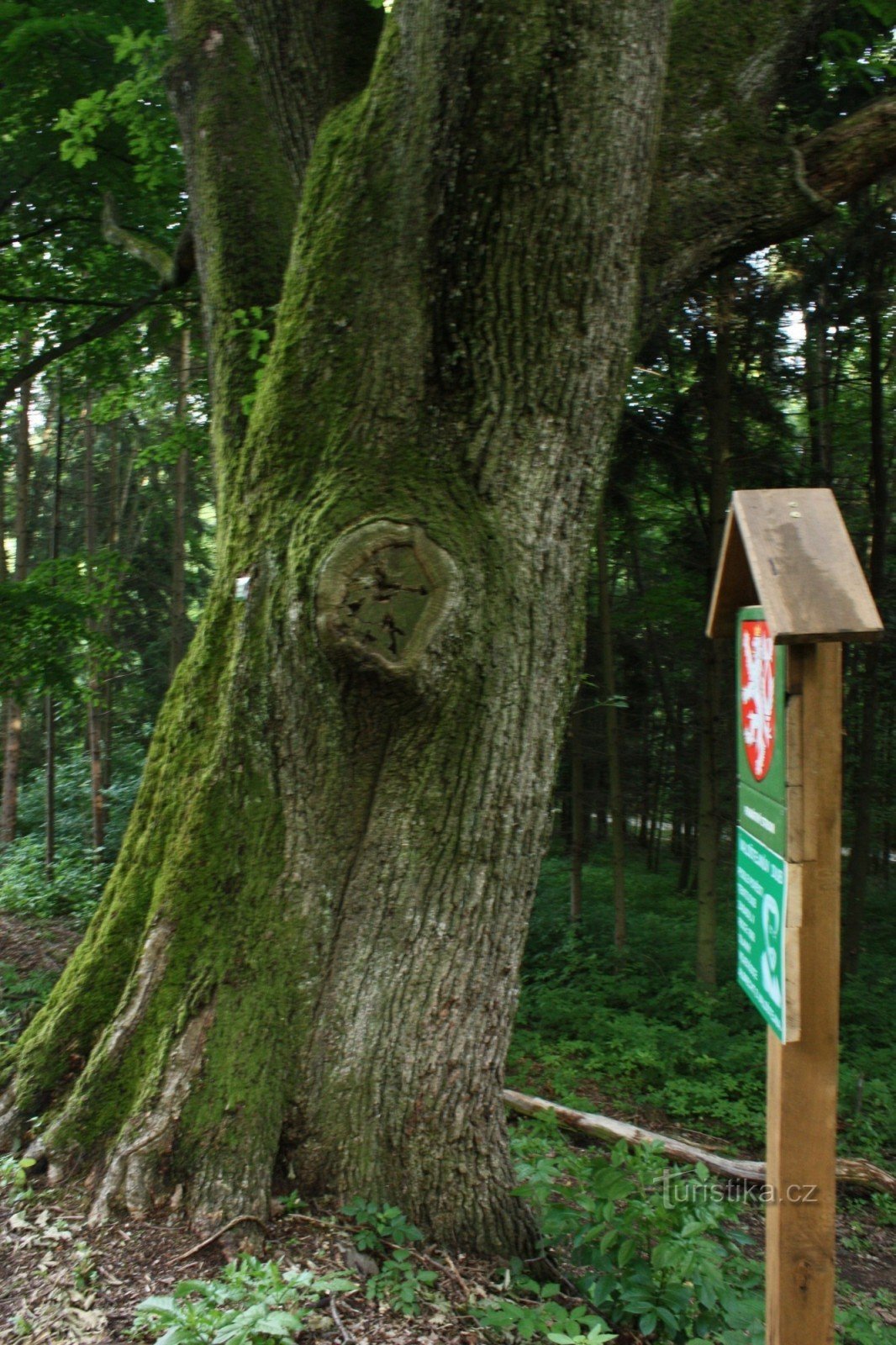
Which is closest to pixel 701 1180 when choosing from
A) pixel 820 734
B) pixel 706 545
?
pixel 820 734

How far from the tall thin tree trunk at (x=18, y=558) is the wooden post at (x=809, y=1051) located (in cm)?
1189

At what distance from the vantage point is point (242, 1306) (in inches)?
98.3

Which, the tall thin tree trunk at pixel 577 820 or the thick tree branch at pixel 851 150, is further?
the tall thin tree trunk at pixel 577 820

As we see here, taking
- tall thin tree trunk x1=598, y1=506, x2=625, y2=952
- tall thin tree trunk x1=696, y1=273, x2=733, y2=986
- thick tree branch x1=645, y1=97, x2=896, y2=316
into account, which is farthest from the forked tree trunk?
tall thin tree trunk x1=598, y1=506, x2=625, y2=952

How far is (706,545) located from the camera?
1098cm

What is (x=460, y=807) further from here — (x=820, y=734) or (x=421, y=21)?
(x=421, y=21)

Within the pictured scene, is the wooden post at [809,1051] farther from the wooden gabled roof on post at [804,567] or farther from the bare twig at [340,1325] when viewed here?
the bare twig at [340,1325]

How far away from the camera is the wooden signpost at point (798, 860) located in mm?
2250

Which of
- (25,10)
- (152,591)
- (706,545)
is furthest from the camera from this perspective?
(152,591)

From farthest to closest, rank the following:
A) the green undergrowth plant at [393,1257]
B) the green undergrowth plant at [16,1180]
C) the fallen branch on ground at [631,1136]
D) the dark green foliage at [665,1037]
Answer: the dark green foliage at [665,1037]
the fallen branch on ground at [631,1136]
the green undergrowth plant at [16,1180]
the green undergrowth plant at [393,1257]

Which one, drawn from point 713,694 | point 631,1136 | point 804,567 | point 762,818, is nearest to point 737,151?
point 804,567

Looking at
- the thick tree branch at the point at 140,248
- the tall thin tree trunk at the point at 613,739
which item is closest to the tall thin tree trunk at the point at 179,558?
the tall thin tree trunk at the point at 613,739

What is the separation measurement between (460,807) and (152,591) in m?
16.4

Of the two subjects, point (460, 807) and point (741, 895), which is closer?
point (741, 895)
